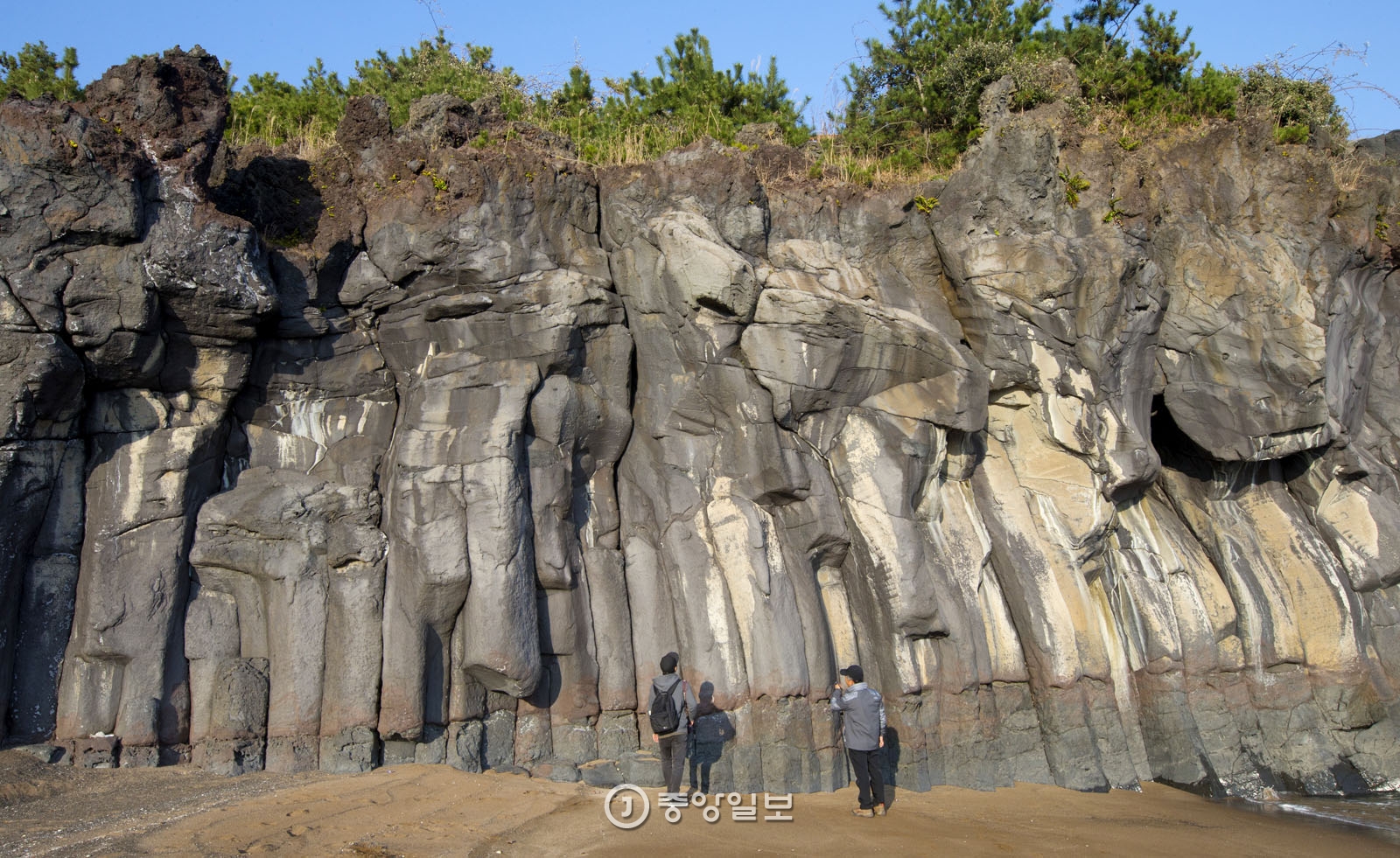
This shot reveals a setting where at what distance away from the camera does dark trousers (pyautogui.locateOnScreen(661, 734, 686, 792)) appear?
890cm

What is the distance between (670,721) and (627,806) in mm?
888

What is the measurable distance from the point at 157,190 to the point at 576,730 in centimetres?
670

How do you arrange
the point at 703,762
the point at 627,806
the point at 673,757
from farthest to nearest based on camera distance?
1. the point at 703,762
2. the point at 673,757
3. the point at 627,806

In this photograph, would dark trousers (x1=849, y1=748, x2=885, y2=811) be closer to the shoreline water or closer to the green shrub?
the shoreline water

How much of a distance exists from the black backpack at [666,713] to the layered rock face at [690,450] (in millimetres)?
1045

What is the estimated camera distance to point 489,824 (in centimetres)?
747

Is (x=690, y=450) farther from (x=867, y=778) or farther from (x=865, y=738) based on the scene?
(x=867, y=778)

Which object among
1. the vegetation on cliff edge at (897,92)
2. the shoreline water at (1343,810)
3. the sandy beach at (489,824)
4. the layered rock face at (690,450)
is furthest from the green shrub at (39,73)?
the shoreline water at (1343,810)

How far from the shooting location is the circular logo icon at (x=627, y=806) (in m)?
7.72

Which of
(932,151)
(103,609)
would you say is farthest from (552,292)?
(932,151)

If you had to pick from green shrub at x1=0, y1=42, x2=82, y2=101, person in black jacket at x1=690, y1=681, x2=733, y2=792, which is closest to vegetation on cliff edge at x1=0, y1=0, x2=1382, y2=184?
green shrub at x1=0, y1=42, x2=82, y2=101

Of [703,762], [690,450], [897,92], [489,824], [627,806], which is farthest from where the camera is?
[897,92]

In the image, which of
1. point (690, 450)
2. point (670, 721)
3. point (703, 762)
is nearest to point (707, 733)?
point (703, 762)

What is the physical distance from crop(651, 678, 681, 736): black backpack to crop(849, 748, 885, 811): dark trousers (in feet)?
5.23
